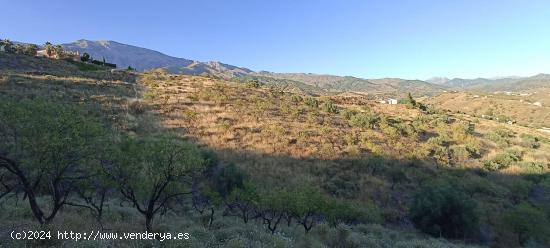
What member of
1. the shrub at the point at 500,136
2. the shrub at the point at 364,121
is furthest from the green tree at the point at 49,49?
the shrub at the point at 500,136

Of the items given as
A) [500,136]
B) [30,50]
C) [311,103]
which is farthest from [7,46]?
[500,136]

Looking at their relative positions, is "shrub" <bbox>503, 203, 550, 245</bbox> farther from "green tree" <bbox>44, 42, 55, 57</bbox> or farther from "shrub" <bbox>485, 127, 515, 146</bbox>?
"green tree" <bbox>44, 42, 55, 57</bbox>

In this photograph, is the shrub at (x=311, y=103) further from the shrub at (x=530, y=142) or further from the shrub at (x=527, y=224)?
the shrub at (x=527, y=224)

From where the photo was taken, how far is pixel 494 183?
38.7m

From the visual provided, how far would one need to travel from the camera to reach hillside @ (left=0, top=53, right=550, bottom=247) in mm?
19203

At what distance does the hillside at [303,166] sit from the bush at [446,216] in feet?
0.27

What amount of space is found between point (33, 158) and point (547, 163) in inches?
2164

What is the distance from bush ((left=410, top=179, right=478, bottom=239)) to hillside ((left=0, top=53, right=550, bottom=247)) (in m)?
0.08

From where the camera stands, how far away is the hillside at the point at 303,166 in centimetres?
1920

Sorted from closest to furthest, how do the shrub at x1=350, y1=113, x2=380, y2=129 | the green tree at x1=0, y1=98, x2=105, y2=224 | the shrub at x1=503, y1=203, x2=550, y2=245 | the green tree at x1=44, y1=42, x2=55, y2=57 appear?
the green tree at x1=0, y1=98, x2=105, y2=224
the shrub at x1=503, y1=203, x2=550, y2=245
the shrub at x1=350, y1=113, x2=380, y2=129
the green tree at x1=44, y1=42, x2=55, y2=57

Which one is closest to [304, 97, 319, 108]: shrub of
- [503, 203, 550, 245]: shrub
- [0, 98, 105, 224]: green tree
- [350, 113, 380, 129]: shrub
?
[350, 113, 380, 129]: shrub

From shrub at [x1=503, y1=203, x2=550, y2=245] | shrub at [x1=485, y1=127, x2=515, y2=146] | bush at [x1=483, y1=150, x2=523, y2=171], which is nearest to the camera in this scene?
shrub at [x1=503, y1=203, x2=550, y2=245]

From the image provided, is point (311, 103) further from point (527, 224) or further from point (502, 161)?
point (527, 224)

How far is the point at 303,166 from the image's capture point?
36.3 metres
